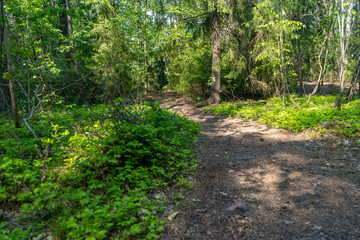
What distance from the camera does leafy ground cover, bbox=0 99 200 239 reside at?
2.30 metres

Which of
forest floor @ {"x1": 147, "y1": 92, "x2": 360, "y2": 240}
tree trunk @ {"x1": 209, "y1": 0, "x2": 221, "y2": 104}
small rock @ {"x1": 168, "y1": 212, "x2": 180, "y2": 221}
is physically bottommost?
forest floor @ {"x1": 147, "y1": 92, "x2": 360, "y2": 240}

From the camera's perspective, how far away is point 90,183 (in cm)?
318

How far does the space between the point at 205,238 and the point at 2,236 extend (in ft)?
6.95

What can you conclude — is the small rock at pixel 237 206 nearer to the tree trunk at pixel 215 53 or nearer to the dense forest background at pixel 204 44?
the dense forest background at pixel 204 44

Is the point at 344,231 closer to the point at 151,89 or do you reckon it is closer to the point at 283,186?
the point at 283,186

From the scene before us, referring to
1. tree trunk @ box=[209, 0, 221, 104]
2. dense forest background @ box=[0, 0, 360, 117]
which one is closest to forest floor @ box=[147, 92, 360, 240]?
dense forest background @ box=[0, 0, 360, 117]

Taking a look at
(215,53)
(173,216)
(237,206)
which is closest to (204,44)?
(215,53)

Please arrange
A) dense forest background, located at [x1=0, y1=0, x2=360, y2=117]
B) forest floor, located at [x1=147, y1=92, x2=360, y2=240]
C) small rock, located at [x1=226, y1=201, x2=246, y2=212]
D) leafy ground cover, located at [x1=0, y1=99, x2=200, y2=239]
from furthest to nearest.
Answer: dense forest background, located at [x1=0, y1=0, x2=360, y2=117] → small rock, located at [x1=226, y1=201, x2=246, y2=212] → forest floor, located at [x1=147, y1=92, x2=360, y2=240] → leafy ground cover, located at [x1=0, y1=99, x2=200, y2=239]

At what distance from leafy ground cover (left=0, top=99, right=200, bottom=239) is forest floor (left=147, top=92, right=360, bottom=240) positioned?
48cm

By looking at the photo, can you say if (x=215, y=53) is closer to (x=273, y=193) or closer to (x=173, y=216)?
(x=273, y=193)

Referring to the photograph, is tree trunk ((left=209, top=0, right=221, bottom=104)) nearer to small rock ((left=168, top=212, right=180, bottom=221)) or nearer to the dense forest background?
the dense forest background

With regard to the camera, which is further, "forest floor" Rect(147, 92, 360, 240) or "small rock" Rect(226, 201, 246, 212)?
"small rock" Rect(226, 201, 246, 212)

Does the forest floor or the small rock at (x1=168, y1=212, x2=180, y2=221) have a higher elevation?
the small rock at (x1=168, y1=212, x2=180, y2=221)

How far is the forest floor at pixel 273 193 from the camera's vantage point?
2615 millimetres
